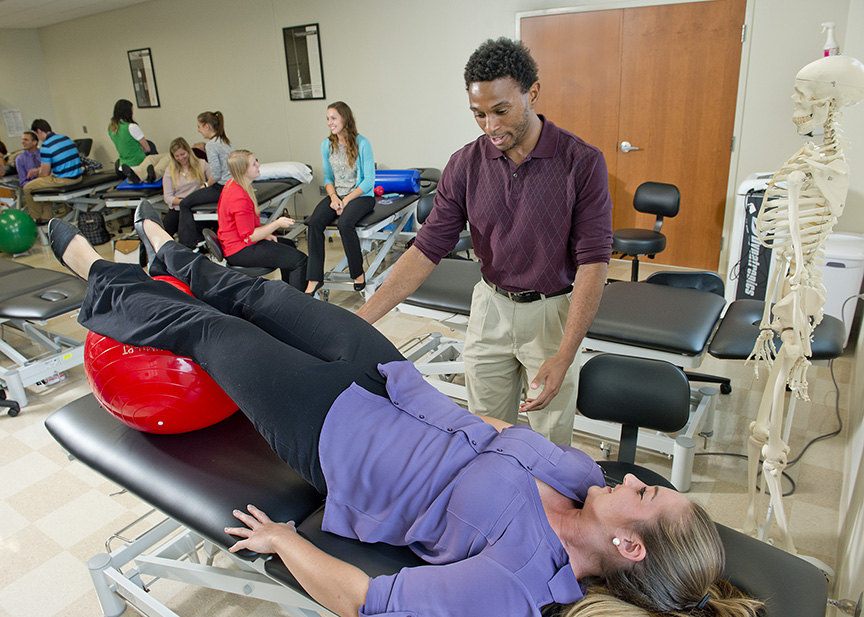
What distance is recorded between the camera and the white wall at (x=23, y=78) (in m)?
8.16

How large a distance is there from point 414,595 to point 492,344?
2.76ft

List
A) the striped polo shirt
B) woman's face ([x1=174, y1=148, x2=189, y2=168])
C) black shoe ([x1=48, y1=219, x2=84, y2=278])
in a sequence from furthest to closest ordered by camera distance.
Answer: the striped polo shirt < woman's face ([x1=174, y1=148, x2=189, y2=168]) < black shoe ([x1=48, y1=219, x2=84, y2=278])

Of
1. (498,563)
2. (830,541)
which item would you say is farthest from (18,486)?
(830,541)

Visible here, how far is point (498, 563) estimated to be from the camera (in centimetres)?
108

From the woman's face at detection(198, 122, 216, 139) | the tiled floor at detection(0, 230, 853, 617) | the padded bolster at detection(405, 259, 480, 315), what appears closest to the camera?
the tiled floor at detection(0, 230, 853, 617)

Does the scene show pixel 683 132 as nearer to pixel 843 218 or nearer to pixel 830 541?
pixel 843 218

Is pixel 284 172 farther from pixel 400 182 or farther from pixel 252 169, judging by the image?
pixel 252 169

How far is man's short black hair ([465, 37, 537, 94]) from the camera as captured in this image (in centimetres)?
139

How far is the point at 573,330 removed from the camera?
1.53m

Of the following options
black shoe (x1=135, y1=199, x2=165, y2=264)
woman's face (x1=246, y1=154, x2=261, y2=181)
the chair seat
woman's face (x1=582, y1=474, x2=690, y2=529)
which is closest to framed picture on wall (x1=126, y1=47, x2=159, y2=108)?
woman's face (x1=246, y1=154, x2=261, y2=181)

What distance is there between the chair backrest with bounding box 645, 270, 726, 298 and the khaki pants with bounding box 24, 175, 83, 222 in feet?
18.8

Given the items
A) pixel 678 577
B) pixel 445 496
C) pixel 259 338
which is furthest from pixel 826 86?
pixel 259 338

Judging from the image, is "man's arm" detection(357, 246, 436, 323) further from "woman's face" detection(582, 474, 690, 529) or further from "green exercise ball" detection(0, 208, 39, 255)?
"green exercise ball" detection(0, 208, 39, 255)

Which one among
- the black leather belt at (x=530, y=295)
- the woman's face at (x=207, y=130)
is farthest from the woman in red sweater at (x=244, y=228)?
the black leather belt at (x=530, y=295)
